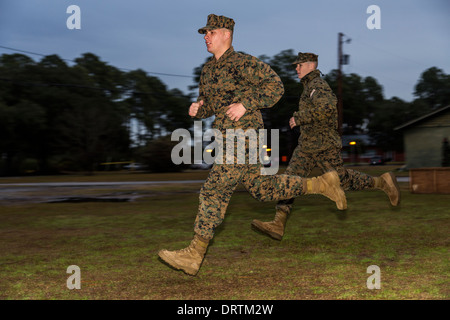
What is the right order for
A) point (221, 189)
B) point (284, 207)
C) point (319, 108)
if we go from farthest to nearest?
1. point (284, 207)
2. point (319, 108)
3. point (221, 189)

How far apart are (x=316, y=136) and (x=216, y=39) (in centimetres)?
194

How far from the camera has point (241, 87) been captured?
4.07 metres

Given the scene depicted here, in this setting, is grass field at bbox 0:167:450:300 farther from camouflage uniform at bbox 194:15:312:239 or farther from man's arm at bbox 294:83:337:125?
man's arm at bbox 294:83:337:125

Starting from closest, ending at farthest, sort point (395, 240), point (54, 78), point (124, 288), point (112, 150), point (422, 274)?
point (124, 288) → point (422, 274) → point (395, 240) → point (54, 78) → point (112, 150)

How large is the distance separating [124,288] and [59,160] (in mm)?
54411

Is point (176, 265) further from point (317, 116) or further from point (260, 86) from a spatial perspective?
point (317, 116)

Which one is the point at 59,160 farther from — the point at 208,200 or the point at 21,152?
the point at 208,200

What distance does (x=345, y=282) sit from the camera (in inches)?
146

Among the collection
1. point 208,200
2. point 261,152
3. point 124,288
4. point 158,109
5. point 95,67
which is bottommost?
point 124,288

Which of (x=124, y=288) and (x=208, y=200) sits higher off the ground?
(x=208, y=200)

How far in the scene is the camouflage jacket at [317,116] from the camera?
17.0 ft

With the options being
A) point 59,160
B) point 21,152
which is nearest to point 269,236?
point 21,152

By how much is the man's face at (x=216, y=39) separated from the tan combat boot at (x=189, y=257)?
1579 millimetres

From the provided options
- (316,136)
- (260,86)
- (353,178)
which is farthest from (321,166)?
(260,86)
